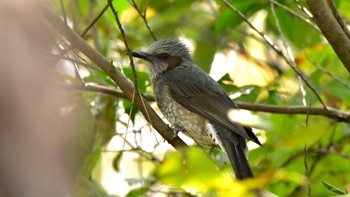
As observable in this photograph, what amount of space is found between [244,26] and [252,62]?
0.39 m

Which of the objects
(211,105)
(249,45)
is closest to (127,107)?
(211,105)

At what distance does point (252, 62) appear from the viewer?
7.34 m

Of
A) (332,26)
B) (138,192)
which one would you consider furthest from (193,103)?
(332,26)

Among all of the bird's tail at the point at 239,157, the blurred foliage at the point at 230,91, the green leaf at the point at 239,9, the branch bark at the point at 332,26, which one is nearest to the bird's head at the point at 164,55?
the blurred foliage at the point at 230,91

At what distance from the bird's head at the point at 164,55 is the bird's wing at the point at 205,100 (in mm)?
269

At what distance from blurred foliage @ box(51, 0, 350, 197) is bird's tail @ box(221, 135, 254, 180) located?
4.5 inches

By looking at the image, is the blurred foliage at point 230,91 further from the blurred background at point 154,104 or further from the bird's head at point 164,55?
the bird's head at point 164,55

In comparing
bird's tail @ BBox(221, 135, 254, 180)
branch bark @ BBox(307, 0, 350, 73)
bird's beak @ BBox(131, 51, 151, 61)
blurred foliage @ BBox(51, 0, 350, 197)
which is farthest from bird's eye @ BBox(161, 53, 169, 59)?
branch bark @ BBox(307, 0, 350, 73)

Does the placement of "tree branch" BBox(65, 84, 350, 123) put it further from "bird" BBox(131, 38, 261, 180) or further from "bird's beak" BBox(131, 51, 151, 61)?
"bird's beak" BBox(131, 51, 151, 61)

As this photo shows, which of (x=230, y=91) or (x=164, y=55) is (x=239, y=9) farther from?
(x=164, y=55)

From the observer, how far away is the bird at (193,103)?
14.6 feet

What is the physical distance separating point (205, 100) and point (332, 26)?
4.80 feet

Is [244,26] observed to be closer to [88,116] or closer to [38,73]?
[88,116]

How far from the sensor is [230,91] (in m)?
5.12
